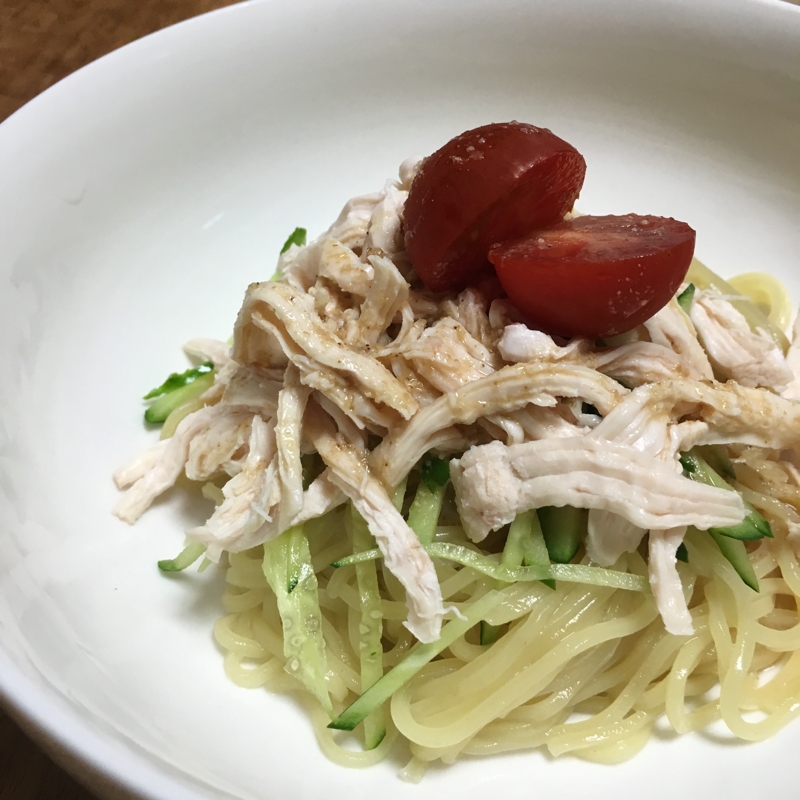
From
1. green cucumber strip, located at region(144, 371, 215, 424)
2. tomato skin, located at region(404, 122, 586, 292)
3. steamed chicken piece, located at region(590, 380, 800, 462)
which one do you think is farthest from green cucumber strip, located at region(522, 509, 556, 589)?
green cucumber strip, located at region(144, 371, 215, 424)

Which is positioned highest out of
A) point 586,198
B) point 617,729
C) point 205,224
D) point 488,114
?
point 205,224

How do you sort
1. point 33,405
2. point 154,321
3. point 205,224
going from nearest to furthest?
point 33,405
point 154,321
point 205,224

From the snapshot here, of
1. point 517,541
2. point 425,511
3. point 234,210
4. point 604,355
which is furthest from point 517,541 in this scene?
point 234,210

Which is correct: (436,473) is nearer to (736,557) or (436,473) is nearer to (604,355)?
(604,355)

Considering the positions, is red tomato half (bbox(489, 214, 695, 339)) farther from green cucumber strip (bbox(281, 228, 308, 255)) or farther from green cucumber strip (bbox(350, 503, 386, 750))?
green cucumber strip (bbox(281, 228, 308, 255))

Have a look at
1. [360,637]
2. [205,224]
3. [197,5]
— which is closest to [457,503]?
[360,637]

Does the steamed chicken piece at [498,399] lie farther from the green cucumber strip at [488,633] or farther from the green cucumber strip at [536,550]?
the green cucumber strip at [488,633]

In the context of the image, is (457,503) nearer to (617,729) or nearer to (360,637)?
(360,637)
